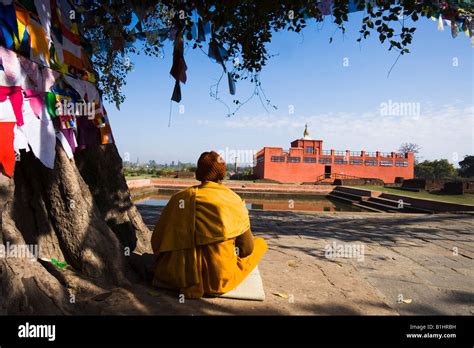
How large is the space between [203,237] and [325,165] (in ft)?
99.2

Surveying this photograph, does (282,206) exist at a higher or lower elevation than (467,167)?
lower

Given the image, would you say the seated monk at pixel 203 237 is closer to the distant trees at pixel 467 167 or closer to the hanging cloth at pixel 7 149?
the hanging cloth at pixel 7 149

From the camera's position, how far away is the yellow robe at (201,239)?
89.1 inches

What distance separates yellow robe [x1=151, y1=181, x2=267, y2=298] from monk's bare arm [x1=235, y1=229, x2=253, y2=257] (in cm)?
8

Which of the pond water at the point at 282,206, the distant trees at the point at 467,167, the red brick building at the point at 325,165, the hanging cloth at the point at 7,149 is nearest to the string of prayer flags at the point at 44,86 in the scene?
Result: the hanging cloth at the point at 7,149

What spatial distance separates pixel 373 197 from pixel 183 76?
45.7ft

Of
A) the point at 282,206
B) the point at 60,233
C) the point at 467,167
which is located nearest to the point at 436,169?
the point at 467,167

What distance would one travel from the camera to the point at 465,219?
7.93 m

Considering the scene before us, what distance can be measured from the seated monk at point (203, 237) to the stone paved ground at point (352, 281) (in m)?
0.15

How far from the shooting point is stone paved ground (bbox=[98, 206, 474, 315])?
2.27 m

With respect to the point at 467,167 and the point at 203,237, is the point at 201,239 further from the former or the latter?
the point at 467,167

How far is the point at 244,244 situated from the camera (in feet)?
8.09
